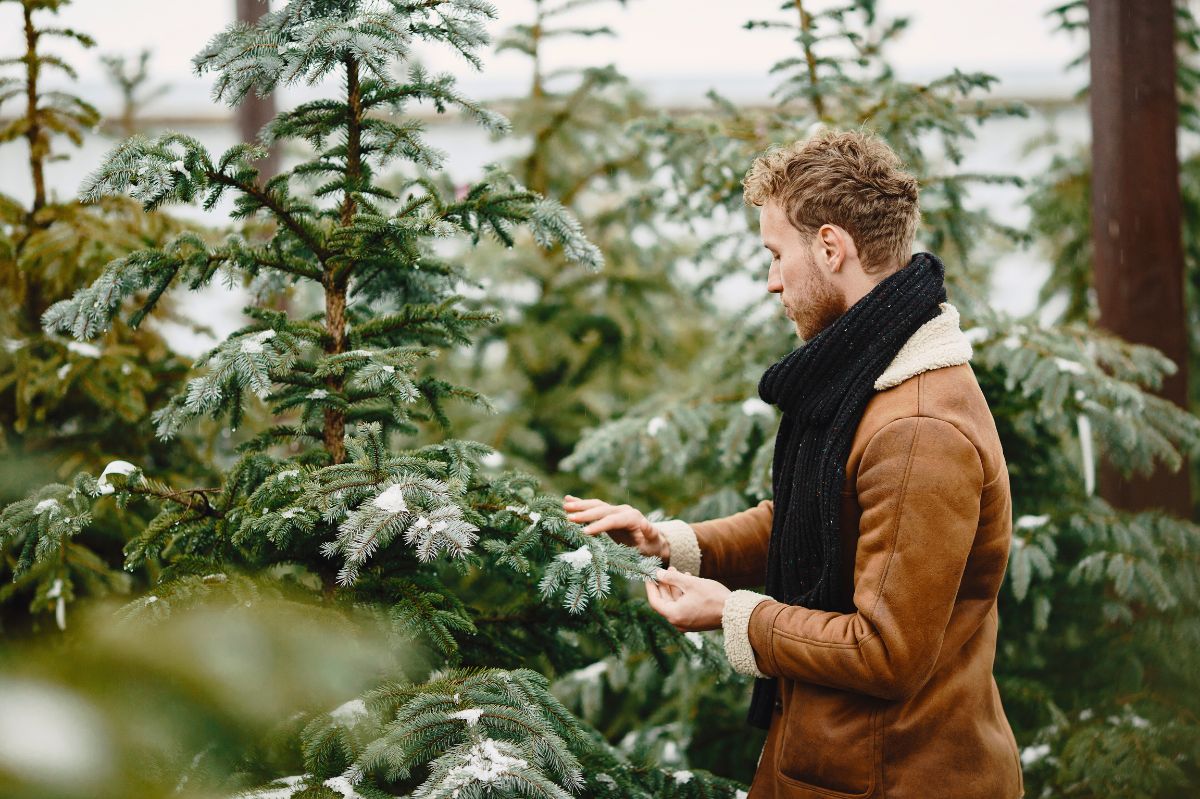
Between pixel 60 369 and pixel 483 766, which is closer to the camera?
pixel 483 766

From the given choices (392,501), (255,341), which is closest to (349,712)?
(392,501)

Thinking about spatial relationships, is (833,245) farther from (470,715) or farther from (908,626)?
(470,715)

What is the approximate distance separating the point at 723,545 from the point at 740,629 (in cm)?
49

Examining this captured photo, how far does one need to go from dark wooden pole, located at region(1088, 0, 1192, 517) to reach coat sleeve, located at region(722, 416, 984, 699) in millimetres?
2809

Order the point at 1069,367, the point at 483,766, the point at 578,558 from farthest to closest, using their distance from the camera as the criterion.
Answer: the point at 1069,367
the point at 578,558
the point at 483,766

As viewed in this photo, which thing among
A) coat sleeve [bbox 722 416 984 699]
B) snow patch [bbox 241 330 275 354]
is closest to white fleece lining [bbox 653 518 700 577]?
coat sleeve [bbox 722 416 984 699]

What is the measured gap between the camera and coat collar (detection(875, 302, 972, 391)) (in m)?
1.76

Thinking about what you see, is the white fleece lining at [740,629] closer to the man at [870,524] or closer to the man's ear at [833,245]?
the man at [870,524]

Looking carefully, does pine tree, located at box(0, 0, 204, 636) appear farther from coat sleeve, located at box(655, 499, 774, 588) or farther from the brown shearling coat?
Answer: the brown shearling coat

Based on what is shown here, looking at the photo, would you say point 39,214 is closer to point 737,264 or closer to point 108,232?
point 108,232

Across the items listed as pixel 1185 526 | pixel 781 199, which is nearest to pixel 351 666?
pixel 781 199

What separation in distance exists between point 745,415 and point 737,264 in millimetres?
697

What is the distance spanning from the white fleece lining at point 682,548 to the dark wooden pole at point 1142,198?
262 cm

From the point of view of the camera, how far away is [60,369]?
121 inches
